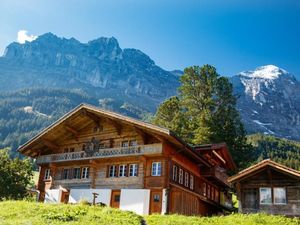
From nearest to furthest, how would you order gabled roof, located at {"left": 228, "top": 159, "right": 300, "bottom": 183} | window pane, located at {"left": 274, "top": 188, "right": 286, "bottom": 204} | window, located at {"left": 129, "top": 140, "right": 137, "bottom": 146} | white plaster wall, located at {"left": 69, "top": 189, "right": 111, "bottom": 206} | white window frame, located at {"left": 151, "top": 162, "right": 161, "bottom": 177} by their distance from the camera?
gabled roof, located at {"left": 228, "top": 159, "right": 300, "bottom": 183}, window pane, located at {"left": 274, "top": 188, "right": 286, "bottom": 204}, white window frame, located at {"left": 151, "top": 162, "right": 161, "bottom": 177}, white plaster wall, located at {"left": 69, "top": 189, "right": 111, "bottom": 206}, window, located at {"left": 129, "top": 140, "right": 137, "bottom": 146}

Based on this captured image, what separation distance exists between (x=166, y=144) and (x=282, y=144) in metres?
124

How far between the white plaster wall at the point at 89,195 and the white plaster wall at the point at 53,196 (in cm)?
189

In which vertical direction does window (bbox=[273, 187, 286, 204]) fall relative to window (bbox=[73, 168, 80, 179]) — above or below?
below

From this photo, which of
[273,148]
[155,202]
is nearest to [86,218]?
[155,202]

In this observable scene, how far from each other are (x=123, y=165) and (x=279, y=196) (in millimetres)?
12436

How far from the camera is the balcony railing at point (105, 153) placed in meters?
29.9

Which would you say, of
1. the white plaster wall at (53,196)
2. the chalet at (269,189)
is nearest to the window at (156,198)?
the chalet at (269,189)

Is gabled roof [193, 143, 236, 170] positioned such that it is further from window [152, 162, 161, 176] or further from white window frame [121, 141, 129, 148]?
white window frame [121, 141, 129, 148]

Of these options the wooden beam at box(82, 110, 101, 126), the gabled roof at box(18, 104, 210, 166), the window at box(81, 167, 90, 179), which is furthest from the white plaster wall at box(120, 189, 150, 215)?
the wooden beam at box(82, 110, 101, 126)

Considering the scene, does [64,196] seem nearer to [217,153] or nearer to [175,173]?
[175,173]

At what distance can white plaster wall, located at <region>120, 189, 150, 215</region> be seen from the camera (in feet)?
96.0

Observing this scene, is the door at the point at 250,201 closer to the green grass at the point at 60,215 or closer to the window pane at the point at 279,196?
the window pane at the point at 279,196

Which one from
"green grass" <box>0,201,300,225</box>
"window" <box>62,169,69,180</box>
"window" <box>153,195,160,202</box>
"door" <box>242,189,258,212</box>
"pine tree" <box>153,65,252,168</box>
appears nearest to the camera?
"green grass" <box>0,201,300,225</box>

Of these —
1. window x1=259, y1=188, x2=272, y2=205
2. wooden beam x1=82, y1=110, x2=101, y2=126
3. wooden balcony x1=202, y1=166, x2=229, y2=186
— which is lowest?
window x1=259, y1=188, x2=272, y2=205
